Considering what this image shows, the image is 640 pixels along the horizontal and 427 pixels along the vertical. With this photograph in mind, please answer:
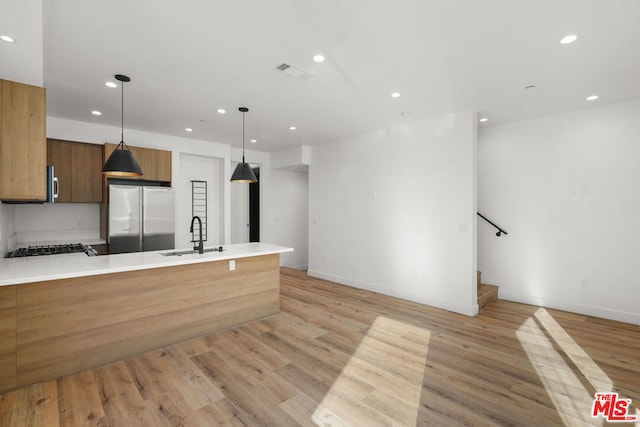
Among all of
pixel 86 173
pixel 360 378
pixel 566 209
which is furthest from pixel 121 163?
pixel 566 209

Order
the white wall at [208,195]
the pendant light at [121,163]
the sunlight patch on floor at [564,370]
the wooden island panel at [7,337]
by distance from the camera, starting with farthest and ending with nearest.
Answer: the white wall at [208,195]
the pendant light at [121,163]
the wooden island panel at [7,337]
the sunlight patch on floor at [564,370]

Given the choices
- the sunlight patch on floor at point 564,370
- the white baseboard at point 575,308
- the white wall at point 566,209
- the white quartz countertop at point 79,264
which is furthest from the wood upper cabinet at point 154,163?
the white baseboard at point 575,308

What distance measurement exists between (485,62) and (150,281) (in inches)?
149

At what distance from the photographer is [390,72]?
2977 mm

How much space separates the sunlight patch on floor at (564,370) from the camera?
2162mm

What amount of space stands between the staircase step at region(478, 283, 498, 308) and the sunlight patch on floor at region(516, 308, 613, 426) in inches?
24.0

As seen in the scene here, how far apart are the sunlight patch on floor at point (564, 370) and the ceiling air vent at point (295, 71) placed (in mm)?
3405

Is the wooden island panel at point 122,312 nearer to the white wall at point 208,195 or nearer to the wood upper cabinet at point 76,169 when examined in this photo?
the wood upper cabinet at point 76,169

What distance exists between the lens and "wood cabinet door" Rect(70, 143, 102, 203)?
14.7 feet

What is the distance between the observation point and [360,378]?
2.53 meters

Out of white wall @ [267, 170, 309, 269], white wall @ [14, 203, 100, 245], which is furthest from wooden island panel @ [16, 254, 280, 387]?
white wall @ [267, 170, 309, 269]

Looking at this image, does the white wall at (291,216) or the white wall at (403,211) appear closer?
the white wall at (403,211)

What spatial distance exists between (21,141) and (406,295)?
480 cm

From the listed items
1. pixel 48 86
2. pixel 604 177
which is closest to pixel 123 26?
pixel 48 86
